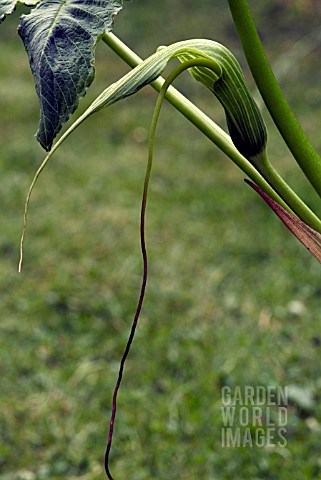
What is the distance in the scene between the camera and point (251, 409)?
4.82 feet

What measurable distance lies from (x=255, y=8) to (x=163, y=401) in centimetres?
239

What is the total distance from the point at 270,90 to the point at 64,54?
4.2 inches

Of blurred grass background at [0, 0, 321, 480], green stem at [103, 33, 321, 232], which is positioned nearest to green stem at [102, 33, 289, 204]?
green stem at [103, 33, 321, 232]

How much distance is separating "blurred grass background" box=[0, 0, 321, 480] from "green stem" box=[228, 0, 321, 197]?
99 cm

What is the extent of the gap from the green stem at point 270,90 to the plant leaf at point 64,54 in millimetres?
63

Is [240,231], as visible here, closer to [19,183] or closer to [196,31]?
[19,183]

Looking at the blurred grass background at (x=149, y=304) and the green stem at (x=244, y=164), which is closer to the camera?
the green stem at (x=244, y=164)

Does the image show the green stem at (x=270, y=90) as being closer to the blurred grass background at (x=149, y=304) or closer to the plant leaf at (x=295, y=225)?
the plant leaf at (x=295, y=225)

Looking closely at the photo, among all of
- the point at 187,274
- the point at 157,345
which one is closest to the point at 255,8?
the point at 187,274

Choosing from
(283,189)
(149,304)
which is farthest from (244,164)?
(149,304)

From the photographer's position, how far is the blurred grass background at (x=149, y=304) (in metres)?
1.38

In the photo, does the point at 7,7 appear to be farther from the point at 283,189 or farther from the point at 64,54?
the point at 283,189

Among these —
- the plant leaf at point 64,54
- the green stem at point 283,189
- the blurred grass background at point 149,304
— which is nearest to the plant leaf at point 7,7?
the plant leaf at point 64,54

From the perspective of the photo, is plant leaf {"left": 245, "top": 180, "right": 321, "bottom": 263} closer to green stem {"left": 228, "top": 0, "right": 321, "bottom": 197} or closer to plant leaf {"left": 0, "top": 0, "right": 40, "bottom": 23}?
green stem {"left": 228, "top": 0, "right": 321, "bottom": 197}
